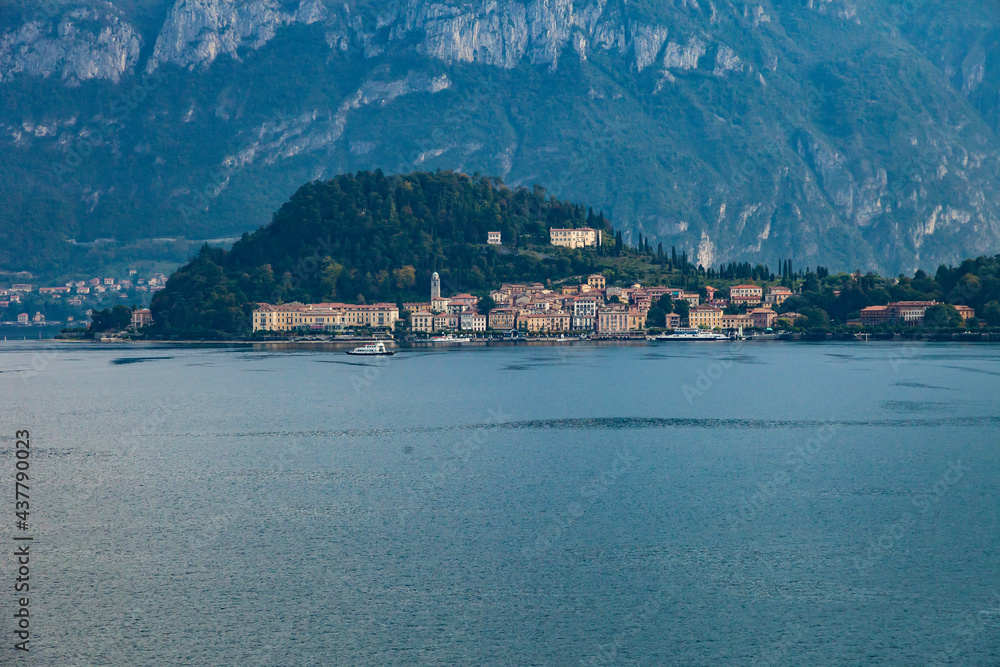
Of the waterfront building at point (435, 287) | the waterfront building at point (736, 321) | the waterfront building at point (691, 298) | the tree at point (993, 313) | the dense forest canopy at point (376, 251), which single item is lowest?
the waterfront building at point (736, 321)

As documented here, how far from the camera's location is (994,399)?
54.6 meters

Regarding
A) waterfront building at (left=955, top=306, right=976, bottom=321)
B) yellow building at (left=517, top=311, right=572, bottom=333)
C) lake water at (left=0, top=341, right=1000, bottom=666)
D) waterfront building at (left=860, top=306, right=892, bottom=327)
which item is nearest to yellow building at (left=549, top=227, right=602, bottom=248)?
yellow building at (left=517, top=311, right=572, bottom=333)

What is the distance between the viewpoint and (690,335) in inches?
5635

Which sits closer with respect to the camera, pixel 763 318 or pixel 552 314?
pixel 763 318

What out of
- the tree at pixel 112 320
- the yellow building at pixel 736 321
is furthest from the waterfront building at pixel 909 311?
the tree at pixel 112 320

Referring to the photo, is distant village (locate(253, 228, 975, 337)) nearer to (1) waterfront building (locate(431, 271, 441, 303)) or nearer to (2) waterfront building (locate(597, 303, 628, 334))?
(2) waterfront building (locate(597, 303, 628, 334))

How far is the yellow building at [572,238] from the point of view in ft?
585

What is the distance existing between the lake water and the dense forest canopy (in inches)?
3929

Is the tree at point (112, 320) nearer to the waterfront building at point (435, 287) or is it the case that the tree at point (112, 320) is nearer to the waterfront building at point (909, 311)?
the waterfront building at point (435, 287)

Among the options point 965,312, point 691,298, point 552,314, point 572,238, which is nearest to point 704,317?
point 691,298

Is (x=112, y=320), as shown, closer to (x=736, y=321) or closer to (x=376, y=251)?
(x=376, y=251)

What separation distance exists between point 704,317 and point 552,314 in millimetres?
20207

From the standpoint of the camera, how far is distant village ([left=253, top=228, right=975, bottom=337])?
485 feet

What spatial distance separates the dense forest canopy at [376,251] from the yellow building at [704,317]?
23.5 metres
